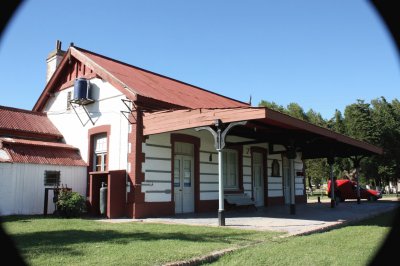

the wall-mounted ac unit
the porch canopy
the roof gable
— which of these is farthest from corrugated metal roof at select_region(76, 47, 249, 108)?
the porch canopy

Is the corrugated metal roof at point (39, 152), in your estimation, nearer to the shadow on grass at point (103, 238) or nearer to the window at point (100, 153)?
the window at point (100, 153)

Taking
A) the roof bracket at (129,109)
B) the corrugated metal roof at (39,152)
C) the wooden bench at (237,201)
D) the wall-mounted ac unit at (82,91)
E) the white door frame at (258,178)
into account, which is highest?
the wall-mounted ac unit at (82,91)

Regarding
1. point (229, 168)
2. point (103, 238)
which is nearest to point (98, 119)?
point (229, 168)

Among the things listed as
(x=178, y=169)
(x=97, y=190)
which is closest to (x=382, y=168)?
(x=178, y=169)

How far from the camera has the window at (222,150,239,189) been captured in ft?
57.4

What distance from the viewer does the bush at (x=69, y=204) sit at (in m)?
13.1

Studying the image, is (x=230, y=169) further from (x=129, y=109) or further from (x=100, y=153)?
(x=129, y=109)

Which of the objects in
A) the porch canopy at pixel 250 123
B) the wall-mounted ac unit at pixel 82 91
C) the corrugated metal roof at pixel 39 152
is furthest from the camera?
the wall-mounted ac unit at pixel 82 91

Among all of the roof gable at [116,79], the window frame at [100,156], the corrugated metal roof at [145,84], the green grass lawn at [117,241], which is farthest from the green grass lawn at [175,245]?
the corrugated metal roof at [145,84]

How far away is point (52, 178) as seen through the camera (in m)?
14.7

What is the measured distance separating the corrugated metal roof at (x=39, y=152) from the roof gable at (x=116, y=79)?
319cm

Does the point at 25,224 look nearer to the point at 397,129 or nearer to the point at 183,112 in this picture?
the point at 183,112

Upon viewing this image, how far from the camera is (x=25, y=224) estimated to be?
10.7 meters

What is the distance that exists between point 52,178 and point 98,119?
2.77 m
